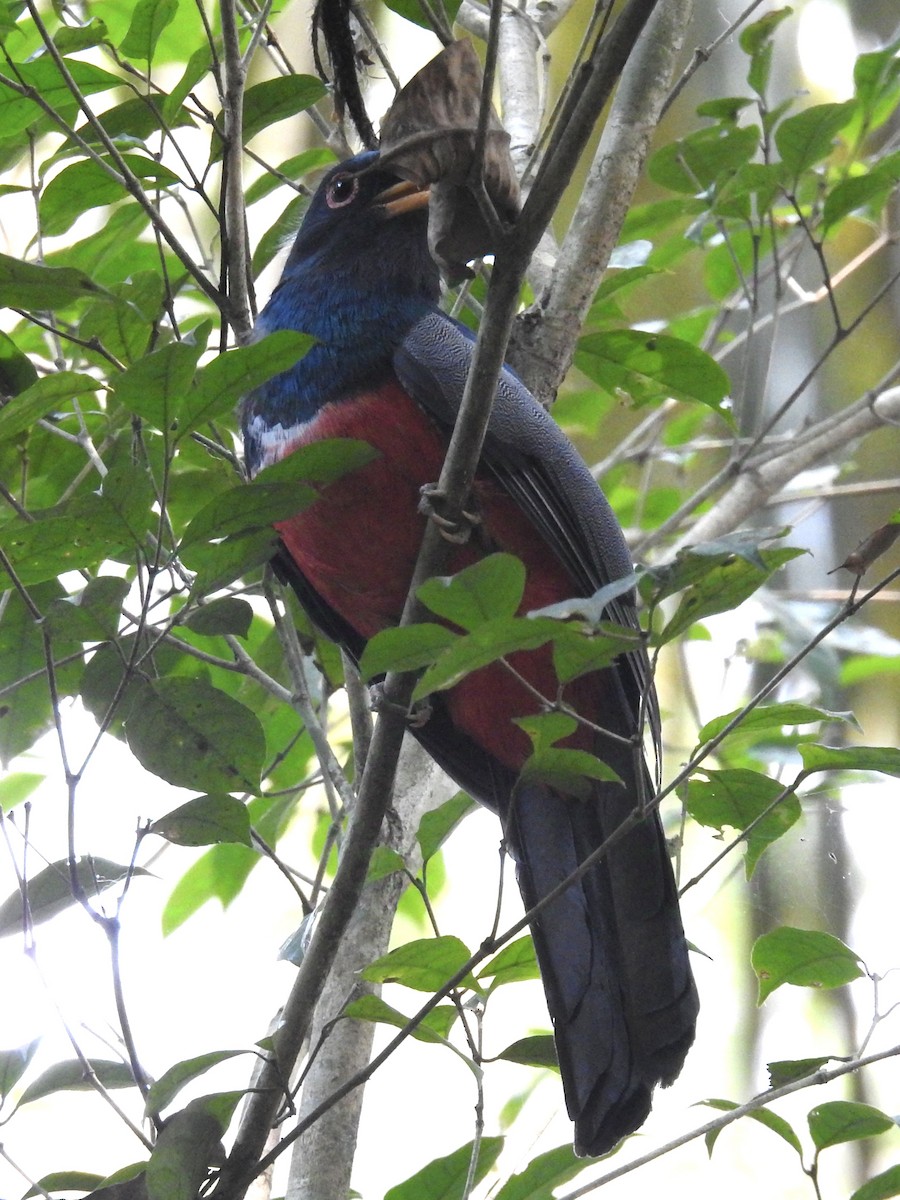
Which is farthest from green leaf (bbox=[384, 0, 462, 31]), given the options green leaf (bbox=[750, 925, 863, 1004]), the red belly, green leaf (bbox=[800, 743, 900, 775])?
green leaf (bbox=[750, 925, 863, 1004])

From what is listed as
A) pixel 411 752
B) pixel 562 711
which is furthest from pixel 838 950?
pixel 411 752

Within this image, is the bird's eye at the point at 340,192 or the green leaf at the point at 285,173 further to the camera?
the bird's eye at the point at 340,192

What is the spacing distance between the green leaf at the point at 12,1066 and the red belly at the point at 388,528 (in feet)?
3.59

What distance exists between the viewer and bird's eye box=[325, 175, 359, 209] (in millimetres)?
3129

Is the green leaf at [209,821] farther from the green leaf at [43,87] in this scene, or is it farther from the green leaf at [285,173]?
the green leaf at [285,173]

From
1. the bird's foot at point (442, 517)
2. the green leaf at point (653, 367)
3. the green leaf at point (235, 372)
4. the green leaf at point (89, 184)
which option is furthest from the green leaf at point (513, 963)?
the green leaf at point (89, 184)

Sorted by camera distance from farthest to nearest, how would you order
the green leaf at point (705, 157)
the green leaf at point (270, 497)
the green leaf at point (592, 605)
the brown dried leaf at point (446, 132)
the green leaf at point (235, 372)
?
the green leaf at point (705, 157) → the green leaf at point (270, 497) → the green leaf at point (235, 372) → the brown dried leaf at point (446, 132) → the green leaf at point (592, 605)

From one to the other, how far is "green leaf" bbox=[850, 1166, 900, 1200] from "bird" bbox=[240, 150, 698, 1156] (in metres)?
0.47

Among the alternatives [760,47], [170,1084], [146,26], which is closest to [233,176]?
[146,26]

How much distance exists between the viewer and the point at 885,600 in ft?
15.2

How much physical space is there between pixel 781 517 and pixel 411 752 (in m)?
2.81

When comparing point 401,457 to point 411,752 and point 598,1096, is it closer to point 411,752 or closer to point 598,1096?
point 411,752

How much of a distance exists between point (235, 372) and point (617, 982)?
1.41 m

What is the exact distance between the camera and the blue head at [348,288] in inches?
108
